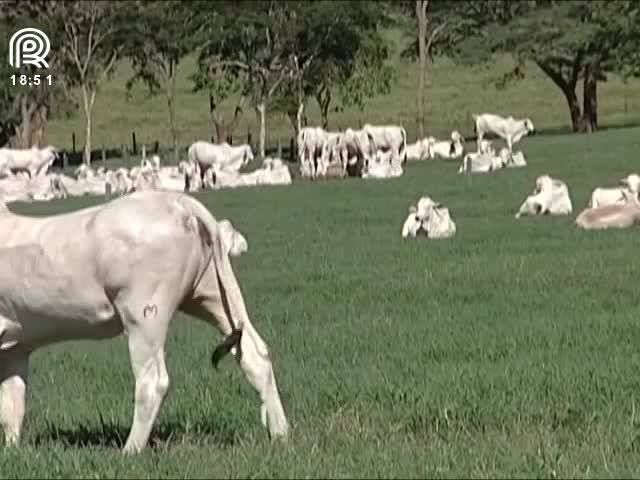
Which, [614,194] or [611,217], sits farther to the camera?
[614,194]

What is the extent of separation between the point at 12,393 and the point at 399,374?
307 centimetres

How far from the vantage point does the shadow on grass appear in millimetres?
7531

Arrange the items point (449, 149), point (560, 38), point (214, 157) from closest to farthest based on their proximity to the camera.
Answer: point (214, 157) → point (449, 149) → point (560, 38)

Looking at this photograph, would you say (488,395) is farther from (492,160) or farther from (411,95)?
(411,95)

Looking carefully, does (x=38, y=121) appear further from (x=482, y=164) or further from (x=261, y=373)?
(x=261, y=373)

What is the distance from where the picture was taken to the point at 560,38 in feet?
189

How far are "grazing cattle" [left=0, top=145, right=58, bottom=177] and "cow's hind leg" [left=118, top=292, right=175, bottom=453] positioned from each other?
37.3m

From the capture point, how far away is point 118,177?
128ft

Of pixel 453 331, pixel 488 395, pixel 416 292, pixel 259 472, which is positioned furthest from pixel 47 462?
pixel 416 292

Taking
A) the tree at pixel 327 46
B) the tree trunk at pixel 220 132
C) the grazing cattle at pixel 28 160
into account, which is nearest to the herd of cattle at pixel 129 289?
the grazing cattle at pixel 28 160

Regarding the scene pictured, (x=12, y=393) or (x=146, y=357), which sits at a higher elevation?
(x=146, y=357)

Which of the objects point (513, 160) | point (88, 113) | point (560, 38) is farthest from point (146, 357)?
point (560, 38)

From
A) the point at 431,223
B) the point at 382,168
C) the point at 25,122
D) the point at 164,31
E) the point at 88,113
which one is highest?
the point at 164,31

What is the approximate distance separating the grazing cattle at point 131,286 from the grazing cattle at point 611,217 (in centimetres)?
1390
